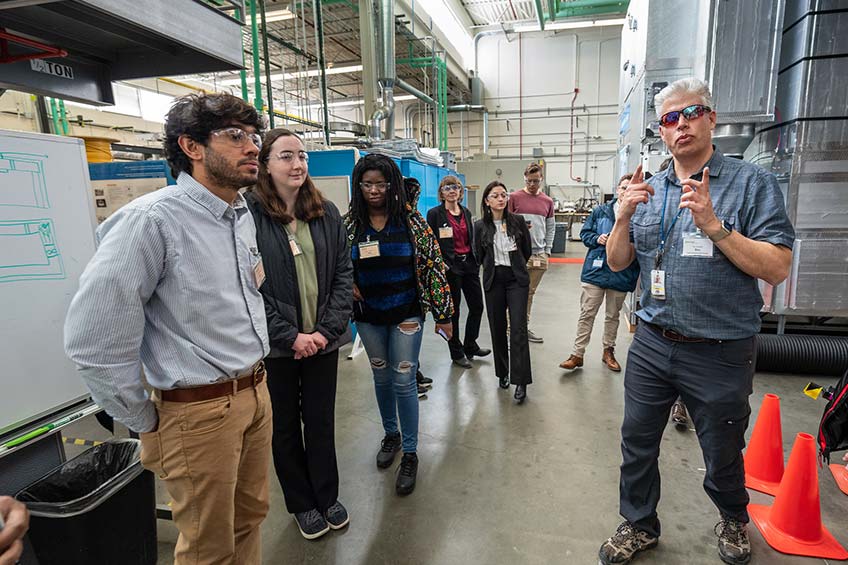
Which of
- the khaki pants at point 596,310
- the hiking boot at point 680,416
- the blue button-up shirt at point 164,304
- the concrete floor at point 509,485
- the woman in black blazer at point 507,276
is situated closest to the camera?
the blue button-up shirt at point 164,304

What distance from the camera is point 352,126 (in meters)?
6.82

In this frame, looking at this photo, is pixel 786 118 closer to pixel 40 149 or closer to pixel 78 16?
pixel 78 16

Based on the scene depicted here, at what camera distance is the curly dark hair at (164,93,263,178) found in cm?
114

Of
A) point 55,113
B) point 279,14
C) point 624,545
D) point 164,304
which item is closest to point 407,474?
point 624,545

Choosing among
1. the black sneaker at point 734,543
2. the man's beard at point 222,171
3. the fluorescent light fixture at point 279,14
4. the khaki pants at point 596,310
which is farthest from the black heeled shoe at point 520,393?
the fluorescent light fixture at point 279,14

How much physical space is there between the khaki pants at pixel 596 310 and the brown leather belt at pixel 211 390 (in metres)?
2.81

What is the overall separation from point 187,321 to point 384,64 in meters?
5.43

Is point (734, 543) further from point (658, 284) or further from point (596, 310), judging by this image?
point (596, 310)

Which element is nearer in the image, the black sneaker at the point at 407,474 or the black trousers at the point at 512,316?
the black sneaker at the point at 407,474

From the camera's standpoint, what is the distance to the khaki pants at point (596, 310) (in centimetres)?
341

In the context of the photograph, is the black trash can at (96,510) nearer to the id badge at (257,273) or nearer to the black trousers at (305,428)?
the black trousers at (305,428)

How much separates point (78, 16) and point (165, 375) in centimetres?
120

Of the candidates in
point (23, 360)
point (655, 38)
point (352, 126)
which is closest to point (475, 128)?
point (352, 126)

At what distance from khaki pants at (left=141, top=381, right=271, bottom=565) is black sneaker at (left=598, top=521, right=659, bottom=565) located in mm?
1336
